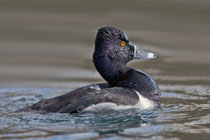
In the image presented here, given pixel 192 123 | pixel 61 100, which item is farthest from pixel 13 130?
pixel 192 123

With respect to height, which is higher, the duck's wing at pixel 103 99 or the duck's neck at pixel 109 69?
the duck's neck at pixel 109 69

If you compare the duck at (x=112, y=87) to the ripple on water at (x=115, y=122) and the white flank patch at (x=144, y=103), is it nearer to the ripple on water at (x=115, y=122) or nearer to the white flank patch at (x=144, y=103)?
the white flank patch at (x=144, y=103)

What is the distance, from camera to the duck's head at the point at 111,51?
6.21 m

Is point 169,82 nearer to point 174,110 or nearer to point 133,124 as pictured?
point 174,110

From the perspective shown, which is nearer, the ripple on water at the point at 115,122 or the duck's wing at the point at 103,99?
the ripple on water at the point at 115,122

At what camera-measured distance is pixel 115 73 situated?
6.29m

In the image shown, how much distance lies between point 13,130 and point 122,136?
1128mm

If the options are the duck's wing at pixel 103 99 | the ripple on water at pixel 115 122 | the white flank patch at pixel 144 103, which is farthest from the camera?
the white flank patch at pixel 144 103

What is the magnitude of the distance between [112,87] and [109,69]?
23 cm

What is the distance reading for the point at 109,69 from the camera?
20.5 ft

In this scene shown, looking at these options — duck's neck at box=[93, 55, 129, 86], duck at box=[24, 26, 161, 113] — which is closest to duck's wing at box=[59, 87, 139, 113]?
duck at box=[24, 26, 161, 113]

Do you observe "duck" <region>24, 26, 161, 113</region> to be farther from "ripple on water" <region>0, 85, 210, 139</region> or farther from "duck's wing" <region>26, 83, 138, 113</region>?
"ripple on water" <region>0, 85, 210, 139</region>

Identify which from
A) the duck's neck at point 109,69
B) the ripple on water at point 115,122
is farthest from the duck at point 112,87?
the ripple on water at point 115,122

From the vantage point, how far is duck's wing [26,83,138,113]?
577cm
